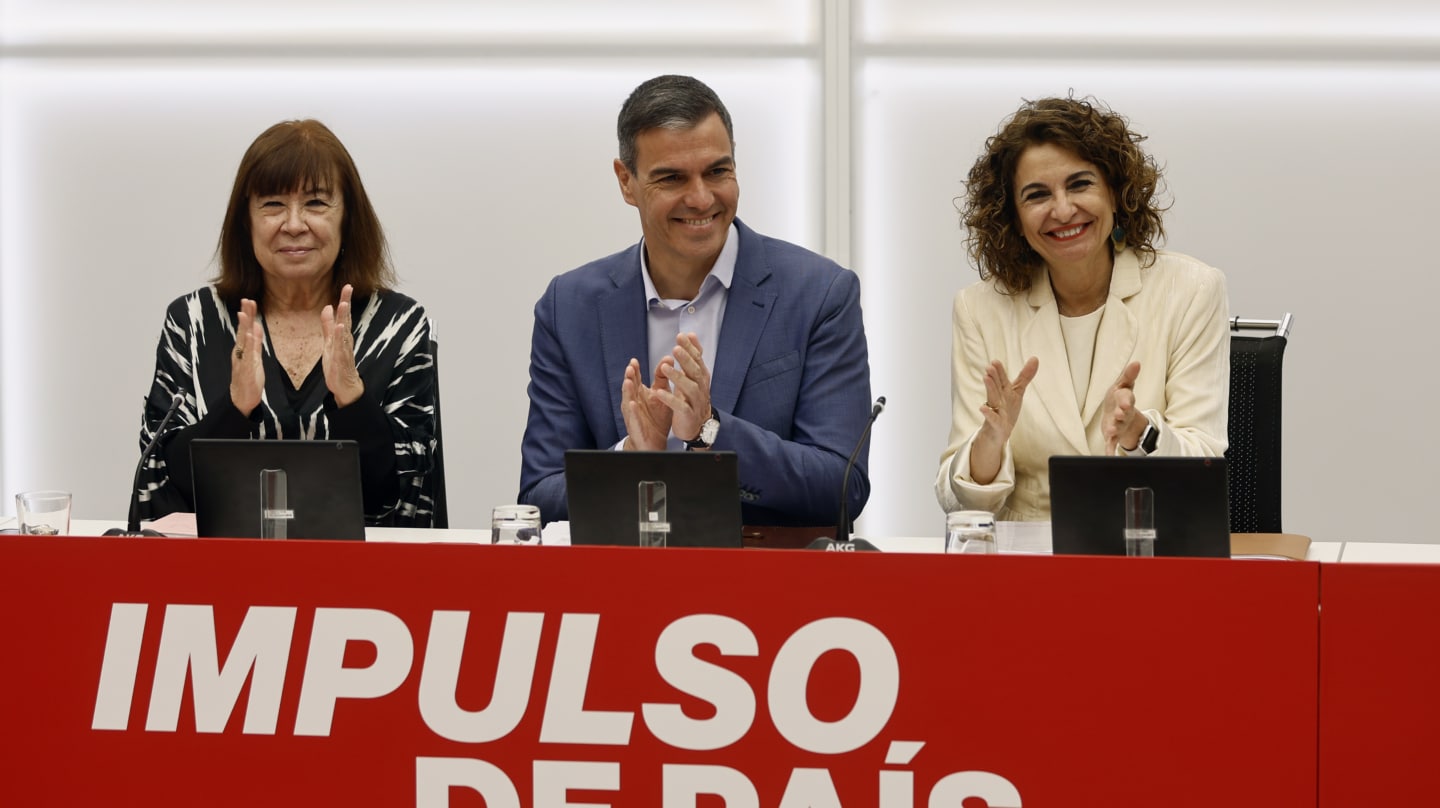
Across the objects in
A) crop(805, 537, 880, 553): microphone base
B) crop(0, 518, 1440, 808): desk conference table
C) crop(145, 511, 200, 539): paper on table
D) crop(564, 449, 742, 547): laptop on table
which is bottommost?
crop(0, 518, 1440, 808): desk conference table

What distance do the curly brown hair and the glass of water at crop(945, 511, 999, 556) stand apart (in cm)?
105

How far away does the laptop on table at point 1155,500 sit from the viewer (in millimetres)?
1836

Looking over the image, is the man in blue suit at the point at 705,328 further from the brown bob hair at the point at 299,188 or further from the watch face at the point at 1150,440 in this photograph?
the watch face at the point at 1150,440

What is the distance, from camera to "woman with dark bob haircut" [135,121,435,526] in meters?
2.87

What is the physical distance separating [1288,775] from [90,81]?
4049mm

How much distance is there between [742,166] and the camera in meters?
4.22

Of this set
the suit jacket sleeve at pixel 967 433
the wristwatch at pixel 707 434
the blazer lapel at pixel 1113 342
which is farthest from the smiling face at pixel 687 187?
the blazer lapel at pixel 1113 342

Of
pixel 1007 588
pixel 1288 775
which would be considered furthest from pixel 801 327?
pixel 1288 775

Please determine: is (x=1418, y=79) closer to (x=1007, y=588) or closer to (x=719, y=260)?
(x=719, y=260)

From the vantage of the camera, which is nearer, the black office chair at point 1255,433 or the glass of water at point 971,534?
the glass of water at point 971,534

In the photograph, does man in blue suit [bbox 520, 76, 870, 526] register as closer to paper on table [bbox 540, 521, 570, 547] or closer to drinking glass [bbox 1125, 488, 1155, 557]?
paper on table [bbox 540, 521, 570, 547]

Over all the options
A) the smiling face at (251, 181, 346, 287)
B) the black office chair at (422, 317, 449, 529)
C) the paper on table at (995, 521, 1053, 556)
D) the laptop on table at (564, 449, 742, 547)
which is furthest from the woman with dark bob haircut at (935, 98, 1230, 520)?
the smiling face at (251, 181, 346, 287)

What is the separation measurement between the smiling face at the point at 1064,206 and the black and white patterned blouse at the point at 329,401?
4.30 ft

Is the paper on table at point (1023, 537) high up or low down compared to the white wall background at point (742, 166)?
down
